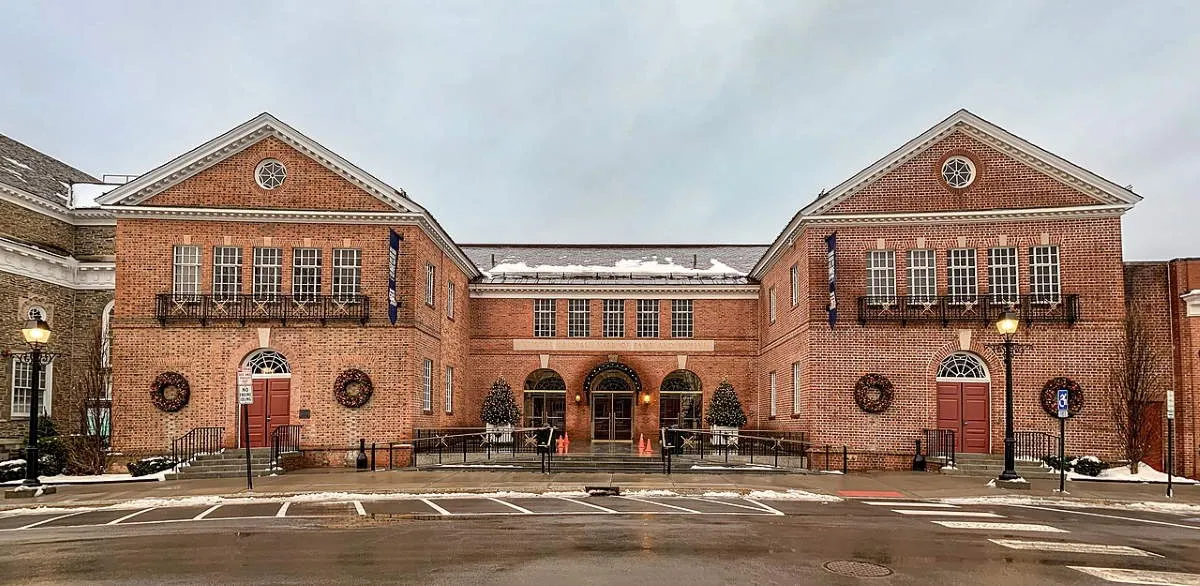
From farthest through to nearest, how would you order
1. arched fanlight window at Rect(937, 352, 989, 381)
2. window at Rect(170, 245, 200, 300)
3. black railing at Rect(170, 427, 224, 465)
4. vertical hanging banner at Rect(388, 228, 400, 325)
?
window at Rect(170, 245, 200, 300) → vertical hanging banner at Rect(388, 228, 400, 325) → arched fanlight window at Rect(937, 352, 989, 381) → black railing at Rect(170, 427, 224, 465)

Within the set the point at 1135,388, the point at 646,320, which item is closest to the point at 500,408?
the point at 646,320

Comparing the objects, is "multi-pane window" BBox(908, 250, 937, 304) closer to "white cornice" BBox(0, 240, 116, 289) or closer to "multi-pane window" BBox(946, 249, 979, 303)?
"multi-pane window" BBox(946, 249, 979, 303)

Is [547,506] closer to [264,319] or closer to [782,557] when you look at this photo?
[782,557]

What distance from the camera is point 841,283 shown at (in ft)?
83.9

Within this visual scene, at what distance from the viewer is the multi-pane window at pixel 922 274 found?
25547mm

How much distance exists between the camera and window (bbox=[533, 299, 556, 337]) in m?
35.5

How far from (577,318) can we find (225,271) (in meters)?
13.8

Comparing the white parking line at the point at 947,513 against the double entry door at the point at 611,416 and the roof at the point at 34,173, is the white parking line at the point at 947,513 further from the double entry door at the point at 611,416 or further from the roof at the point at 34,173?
the roof at the point at 34,173

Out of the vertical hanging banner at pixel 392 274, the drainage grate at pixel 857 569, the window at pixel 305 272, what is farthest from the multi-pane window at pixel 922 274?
the window at pixel 305 272

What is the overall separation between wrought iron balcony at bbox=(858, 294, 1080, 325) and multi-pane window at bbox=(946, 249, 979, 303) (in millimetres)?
226

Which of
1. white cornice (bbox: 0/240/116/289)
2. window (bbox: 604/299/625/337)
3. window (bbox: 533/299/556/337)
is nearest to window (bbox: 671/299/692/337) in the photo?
window (bbox: 604/299/625/337)

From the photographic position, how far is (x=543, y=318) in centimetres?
3556

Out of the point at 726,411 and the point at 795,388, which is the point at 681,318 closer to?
the point at 726,411

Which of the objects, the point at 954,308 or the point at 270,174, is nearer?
the point at 954,308
